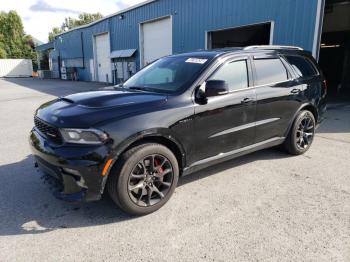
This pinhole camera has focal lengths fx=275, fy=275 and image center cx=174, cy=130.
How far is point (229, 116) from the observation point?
3600mm

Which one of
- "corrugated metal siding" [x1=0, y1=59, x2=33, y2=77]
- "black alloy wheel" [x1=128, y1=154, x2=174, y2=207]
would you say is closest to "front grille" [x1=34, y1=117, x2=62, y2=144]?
"black alloy wheel" [x1=128, y1=154, x2=174, y2=207]

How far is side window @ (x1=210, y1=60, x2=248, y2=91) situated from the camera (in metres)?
3.62

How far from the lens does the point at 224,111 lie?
3.53m

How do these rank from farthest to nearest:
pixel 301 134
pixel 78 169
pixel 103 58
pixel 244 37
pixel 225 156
Result: pixel 103 58 → pixel 244 37 → pixel 301 134 → pixel 225 156 → pixel 78 169

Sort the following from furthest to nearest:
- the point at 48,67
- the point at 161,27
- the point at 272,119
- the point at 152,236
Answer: the point at 48,67, the point at 161,27, the point at 272,119, the point at 152,236

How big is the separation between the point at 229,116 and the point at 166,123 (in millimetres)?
991

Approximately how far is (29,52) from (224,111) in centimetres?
5918

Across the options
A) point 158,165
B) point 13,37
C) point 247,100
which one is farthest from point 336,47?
point 13,37

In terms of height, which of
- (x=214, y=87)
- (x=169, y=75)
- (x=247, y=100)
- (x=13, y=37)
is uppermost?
(x=13, y=37)

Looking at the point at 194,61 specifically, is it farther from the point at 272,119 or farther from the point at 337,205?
the point at 337,205

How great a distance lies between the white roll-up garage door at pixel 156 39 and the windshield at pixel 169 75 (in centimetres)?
1124

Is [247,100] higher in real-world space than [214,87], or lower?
lower

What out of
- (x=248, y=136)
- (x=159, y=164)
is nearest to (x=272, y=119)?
(x=248, y=136)

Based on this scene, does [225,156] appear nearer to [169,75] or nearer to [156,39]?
[169,75]
